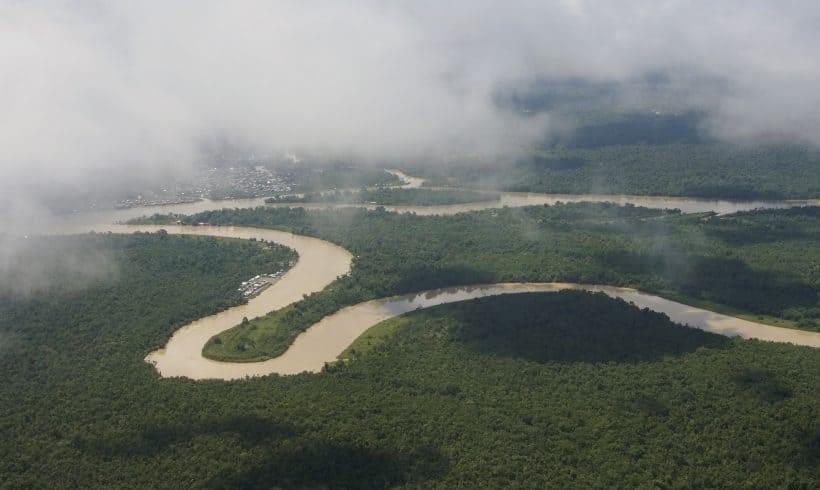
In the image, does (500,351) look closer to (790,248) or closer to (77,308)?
(77,308)

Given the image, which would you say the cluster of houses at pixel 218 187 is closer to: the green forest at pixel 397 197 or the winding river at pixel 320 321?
the green forest at pixel 397 197

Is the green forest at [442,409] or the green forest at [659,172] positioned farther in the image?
the green forest at [659,172]

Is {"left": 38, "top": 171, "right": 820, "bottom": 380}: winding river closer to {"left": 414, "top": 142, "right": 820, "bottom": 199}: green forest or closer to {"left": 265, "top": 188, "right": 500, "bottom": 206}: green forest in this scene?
{"left": 265, "top": 188, "right": 500, "bottom": 206}: green forest

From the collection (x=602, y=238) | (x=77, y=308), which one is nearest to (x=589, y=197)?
(x=602, y=238)

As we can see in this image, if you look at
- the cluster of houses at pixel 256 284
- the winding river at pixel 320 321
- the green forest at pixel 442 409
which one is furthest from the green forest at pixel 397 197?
the green forest at pixel 442 409

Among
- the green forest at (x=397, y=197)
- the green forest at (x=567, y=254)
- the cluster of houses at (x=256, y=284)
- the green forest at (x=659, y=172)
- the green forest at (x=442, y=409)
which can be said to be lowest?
the green forest at (x=442, y=409)

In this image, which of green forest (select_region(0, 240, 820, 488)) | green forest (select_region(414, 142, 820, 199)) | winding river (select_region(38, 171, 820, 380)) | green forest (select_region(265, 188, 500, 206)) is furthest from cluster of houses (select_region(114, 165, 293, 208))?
green forest (select_region(0, 240, 820, 488))

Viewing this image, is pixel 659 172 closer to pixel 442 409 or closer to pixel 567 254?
pixel 567 254
